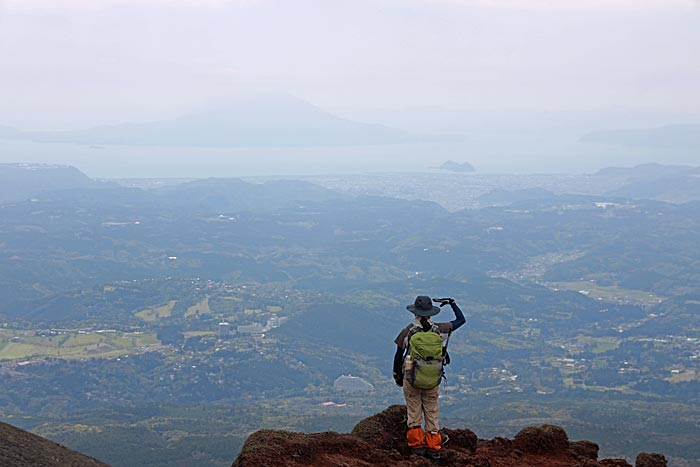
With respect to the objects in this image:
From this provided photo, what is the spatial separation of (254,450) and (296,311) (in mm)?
156400

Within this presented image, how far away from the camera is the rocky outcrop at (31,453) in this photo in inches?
907

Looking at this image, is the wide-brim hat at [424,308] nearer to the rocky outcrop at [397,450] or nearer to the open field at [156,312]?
the rocky outcrop at [397,450]

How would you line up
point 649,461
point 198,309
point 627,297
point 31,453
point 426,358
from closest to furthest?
point 426,358
point 649,461
point 31,453
point 198,309
point 627,297

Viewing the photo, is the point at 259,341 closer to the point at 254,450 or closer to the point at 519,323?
the point at 519,323

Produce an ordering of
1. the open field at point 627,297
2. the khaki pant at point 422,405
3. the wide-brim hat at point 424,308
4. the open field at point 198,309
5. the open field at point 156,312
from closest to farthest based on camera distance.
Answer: the wide-brim hat at point 424,308 < the khaki pant at point 422,405 < the open field at point 156,312 < the open field at point 198,309 < the open field at point 627,297

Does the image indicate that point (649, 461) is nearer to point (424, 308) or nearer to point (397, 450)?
point (397, 450)

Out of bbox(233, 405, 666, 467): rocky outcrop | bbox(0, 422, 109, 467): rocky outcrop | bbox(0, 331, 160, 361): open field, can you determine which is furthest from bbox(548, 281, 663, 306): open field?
bbox(233, 405, 666, 467): rocky outcrop

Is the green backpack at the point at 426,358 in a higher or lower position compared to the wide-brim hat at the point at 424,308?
lower

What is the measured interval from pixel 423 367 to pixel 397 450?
7.20 ft

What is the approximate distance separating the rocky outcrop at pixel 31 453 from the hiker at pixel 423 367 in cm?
1365

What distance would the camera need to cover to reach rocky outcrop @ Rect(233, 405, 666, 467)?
13.4m

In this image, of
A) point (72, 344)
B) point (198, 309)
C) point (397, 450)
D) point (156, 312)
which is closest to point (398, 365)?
point (397, 450)

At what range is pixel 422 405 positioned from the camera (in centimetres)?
1448

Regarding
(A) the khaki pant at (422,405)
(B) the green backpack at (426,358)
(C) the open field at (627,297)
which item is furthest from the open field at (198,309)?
(B) the green backpack at (426,358)
